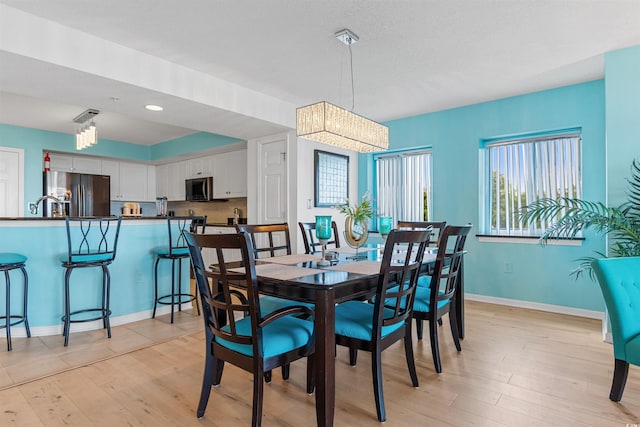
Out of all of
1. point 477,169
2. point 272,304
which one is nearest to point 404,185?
point 477,169

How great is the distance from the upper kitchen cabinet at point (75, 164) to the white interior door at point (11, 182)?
757 millimetres

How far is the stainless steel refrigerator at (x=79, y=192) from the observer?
18.7ft

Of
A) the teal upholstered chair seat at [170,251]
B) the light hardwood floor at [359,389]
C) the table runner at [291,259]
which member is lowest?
the light hardwood floor at [359,389]

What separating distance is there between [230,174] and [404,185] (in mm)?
2816

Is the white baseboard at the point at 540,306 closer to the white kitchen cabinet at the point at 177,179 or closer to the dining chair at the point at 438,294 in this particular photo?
the dining chair at the point at 438,294

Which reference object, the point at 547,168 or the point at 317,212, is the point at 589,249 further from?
the point at 317,212

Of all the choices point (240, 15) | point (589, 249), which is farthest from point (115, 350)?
point (589, 249)

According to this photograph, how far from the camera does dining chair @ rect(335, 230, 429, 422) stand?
5.76 feet

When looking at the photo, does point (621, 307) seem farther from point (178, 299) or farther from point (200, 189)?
point (200, 189)

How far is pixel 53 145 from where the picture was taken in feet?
18.5

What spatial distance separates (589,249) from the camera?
359cm

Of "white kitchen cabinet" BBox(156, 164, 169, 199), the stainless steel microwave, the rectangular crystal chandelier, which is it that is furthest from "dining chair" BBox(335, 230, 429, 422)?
"white kitchen cabinet" BBox(156, 164, 169, 199)

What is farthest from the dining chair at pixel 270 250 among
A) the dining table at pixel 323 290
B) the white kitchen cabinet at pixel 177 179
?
the white kitchen cabinet at pixel 177 179

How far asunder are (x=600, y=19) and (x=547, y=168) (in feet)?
5.76
